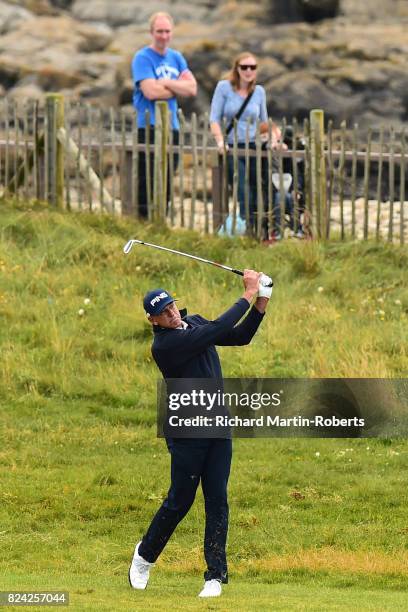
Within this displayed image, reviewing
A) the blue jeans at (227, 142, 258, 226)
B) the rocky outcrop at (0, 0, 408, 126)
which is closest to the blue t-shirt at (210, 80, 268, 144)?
the blue jeans at (227, 142, 258, 226)

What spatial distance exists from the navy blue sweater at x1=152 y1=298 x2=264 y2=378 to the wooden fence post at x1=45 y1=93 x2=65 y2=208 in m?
8.83

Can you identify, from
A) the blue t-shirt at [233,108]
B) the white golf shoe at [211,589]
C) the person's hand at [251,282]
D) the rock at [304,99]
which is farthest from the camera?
the rock at [304,99]

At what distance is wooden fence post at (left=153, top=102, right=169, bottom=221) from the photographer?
16.7 m

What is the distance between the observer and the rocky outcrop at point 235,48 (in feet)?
106

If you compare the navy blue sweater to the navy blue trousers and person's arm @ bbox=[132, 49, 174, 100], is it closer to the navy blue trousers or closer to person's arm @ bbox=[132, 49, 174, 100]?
the navy blue trousers

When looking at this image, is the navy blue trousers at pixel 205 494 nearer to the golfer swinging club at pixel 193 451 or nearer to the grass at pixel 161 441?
the golfer swinging club at pixel 193 451

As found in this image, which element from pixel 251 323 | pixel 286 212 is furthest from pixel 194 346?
pixel 286 212

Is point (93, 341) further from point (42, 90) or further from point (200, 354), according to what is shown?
point (42, 90)

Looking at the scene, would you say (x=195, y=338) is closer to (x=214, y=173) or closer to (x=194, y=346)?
(x=194, y=346)

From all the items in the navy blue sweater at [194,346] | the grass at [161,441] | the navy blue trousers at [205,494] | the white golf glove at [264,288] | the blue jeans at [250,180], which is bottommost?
the grass at [161,441]

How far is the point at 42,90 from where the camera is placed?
35.5 m

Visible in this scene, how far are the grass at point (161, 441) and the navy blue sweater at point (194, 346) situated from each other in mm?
1228

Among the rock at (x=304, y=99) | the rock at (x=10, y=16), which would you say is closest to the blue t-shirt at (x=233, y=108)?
the rock at (x=304, y=99)

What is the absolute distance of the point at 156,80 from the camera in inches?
669
